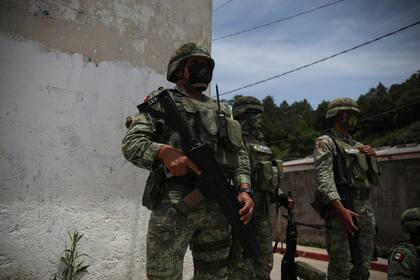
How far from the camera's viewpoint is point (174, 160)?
1994 mm

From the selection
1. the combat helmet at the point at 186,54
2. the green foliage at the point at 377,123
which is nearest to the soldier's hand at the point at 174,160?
the combat helmet at the point at 186,54

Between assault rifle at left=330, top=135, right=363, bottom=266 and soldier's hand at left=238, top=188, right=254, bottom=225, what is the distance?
61.8 inches

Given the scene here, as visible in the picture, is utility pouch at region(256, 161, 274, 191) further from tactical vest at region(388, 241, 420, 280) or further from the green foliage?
the green foliage

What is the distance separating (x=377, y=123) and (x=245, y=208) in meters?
26.8

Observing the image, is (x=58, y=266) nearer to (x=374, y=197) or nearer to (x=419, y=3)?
(x=374, y=197)

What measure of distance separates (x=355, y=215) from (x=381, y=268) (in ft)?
12.8

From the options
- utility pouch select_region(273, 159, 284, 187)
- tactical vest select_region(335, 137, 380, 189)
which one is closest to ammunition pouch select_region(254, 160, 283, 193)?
utility pouch select_region(273, 159, 284, 187)

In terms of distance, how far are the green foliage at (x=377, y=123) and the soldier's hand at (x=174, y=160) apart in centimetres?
1307

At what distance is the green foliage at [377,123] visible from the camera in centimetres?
2225

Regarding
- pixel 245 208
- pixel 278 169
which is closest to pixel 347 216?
pixel 278 169

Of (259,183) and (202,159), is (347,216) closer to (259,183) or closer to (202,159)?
(259,183)

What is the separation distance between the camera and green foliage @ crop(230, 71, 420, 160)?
73.0ft

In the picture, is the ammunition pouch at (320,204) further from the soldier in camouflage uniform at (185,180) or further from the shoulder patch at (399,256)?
the soldier in camouflage uniform at (185,180)

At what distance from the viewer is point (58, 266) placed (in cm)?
337
